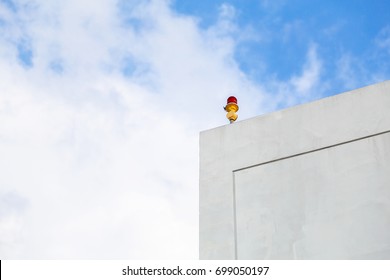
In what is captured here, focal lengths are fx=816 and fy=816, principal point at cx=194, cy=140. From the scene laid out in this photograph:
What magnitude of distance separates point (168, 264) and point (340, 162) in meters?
1.86

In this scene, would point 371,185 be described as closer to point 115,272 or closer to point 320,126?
point 320,126

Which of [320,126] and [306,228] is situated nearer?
[306,228]

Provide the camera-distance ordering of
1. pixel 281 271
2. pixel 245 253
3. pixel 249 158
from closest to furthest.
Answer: pixel 281 271 < pixel 245 253 < pixel 249 158

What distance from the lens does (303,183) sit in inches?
300

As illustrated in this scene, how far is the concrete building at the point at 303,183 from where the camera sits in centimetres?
717

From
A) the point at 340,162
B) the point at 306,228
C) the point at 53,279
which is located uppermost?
the point at 340,162

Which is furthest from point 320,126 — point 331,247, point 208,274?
point 208,274

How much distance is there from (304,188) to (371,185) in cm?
65

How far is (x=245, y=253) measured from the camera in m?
7.51

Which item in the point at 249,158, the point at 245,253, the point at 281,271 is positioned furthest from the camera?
the point at 249,158

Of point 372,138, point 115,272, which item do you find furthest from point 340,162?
point 115,272

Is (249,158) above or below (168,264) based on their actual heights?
above

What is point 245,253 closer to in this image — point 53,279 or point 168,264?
point 168,264

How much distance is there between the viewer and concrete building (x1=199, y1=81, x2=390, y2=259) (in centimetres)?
717
